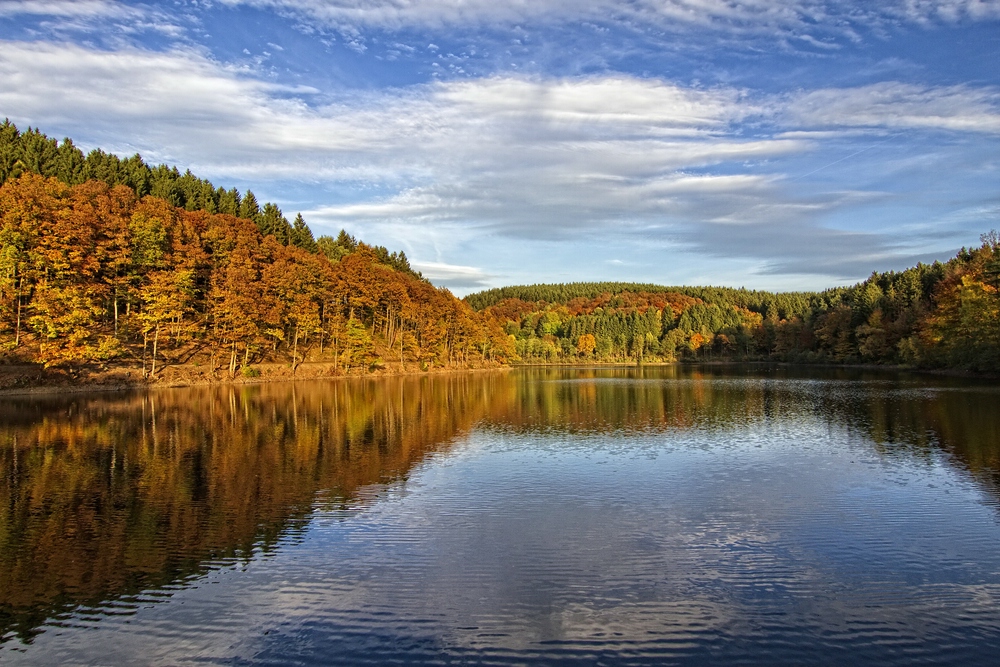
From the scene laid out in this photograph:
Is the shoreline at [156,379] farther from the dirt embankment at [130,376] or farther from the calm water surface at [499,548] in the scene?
the calm water surface at [499,548]

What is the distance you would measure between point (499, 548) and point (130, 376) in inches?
1777

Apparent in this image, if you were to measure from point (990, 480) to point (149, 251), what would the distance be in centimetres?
5709

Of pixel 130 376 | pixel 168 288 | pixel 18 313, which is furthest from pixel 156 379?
pixel 18 313

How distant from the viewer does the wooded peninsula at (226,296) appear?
4394cm

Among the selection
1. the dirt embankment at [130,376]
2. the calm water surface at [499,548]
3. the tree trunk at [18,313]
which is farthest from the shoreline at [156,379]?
the calm water surface at [499,548]

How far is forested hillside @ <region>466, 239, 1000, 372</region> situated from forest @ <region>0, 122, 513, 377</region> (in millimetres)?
30461

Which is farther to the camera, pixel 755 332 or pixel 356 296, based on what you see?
pixel 755 332

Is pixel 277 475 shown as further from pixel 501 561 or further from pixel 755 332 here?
pixel 755 332

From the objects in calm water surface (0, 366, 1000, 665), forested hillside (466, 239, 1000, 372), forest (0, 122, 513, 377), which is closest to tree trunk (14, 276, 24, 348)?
forest (0, 122, 513, 377)

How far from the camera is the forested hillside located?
60344mm

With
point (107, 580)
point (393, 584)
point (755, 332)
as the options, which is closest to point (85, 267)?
point (107, 580)

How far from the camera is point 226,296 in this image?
55.7 m

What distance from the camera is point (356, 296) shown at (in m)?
73.3

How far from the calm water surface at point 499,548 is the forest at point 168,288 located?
23.1 meters
